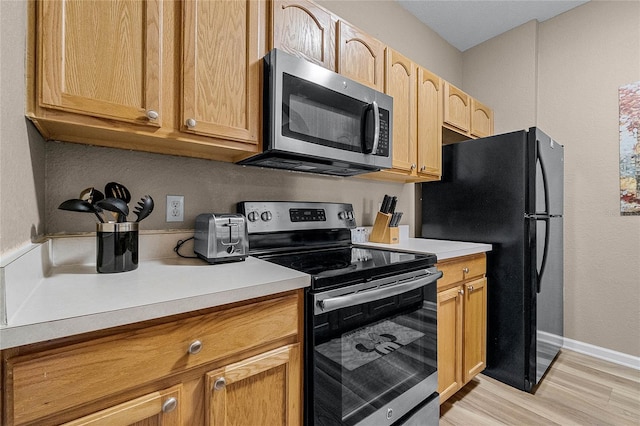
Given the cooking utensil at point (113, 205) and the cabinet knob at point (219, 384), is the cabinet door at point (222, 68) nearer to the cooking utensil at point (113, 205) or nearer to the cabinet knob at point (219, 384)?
the cooking utensil at point (113, 205)

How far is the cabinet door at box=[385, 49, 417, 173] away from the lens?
1.85 meters

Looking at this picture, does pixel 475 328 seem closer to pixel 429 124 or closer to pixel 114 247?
pixel 429 124

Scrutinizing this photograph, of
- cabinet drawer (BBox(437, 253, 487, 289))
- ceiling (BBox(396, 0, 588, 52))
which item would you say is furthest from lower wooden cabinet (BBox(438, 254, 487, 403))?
ceiling (BBox(396, 0, 588, 52))

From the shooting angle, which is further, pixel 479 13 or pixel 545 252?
pixel 479 13

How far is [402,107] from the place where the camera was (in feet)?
6.25

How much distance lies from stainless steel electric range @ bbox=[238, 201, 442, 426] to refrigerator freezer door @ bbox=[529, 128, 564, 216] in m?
1.05

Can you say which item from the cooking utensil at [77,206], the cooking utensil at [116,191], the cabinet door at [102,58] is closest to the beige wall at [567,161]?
the cooking utensil at [116,191]

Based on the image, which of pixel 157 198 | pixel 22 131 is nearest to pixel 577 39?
pixel 157 198

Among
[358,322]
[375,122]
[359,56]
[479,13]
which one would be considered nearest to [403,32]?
[479,13]

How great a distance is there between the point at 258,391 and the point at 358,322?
1.36 ft

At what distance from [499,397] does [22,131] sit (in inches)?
101

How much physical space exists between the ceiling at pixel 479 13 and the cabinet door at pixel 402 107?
0.99 m

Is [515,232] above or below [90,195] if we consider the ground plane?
below

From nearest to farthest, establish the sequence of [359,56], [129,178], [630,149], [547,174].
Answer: [129,178], [359,56], [547,174], [630,149]
